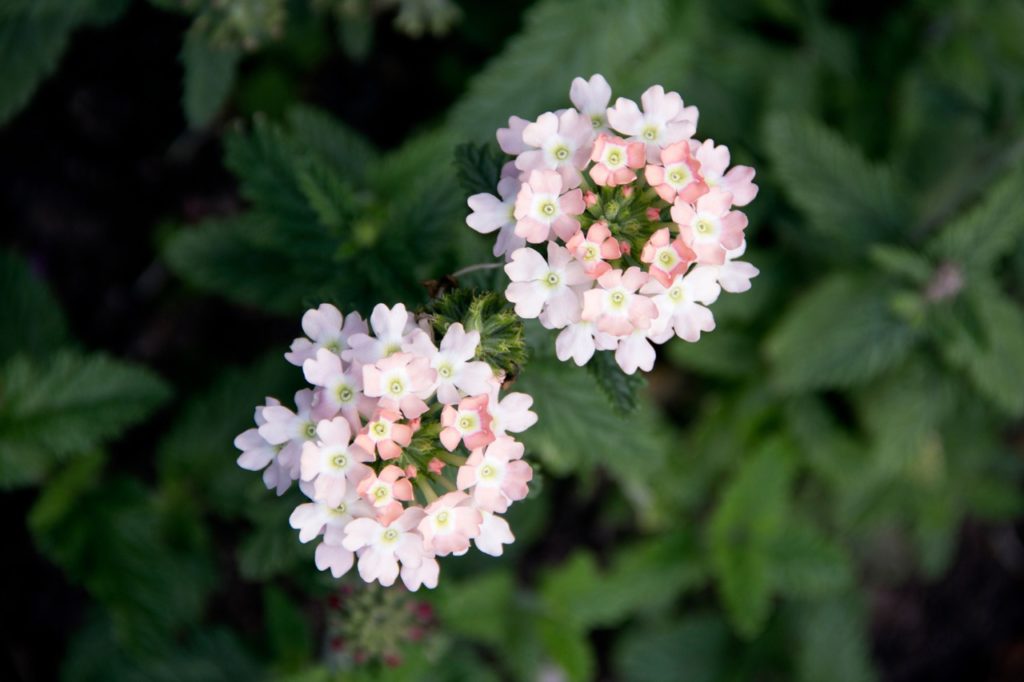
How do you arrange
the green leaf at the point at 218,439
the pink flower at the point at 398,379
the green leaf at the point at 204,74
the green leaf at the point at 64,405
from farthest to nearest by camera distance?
1. the green leaf at the point at 218,439
2. the green leaf at the point at 204,74
3. the green leaf at the point at 64,405
4. the pink flower at the point at 398,379

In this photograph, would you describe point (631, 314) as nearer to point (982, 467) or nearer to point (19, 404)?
point (19, 404)

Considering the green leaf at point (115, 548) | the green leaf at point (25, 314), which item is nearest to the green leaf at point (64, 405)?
the green leaf at point (115, 548)

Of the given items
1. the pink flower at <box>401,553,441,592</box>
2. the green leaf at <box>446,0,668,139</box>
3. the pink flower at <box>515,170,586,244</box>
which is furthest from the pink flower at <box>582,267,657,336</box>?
the green leaf at <box>446,0,668,139</box>

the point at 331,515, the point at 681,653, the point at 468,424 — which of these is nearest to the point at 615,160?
the point at 468,424

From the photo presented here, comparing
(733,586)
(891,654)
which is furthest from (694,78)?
(891,654)

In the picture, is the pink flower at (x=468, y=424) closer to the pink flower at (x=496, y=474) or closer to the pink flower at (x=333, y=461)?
the pink flower at (x=496, y=474)

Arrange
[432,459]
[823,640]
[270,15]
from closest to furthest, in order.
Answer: [432,459]
[270,15]
[823,640]
